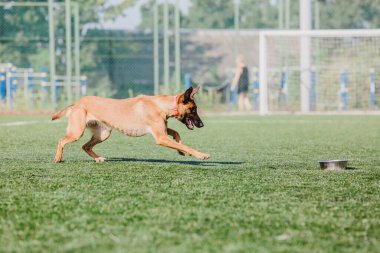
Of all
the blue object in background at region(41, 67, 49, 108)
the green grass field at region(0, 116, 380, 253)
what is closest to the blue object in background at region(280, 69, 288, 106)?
the blue object in background at region(41, 67, 49, 108)

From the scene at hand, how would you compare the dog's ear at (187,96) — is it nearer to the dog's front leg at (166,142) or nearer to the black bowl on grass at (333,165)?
the dog's front leg at (166,142)

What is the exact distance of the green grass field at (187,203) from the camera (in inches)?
154

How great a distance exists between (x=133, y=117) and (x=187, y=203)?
126 inches

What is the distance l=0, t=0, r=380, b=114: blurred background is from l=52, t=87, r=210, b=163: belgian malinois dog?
46.8ft

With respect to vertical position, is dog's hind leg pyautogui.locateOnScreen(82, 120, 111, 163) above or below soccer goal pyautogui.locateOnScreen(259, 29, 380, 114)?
below

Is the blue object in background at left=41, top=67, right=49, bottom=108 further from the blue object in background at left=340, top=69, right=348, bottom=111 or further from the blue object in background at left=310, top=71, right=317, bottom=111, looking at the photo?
the blue object in background at left=340, top=69, right=348, bottom=111

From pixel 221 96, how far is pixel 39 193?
24.5 m

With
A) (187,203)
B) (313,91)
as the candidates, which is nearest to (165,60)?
(313,91)

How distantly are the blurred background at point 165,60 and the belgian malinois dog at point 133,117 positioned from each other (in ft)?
46.8

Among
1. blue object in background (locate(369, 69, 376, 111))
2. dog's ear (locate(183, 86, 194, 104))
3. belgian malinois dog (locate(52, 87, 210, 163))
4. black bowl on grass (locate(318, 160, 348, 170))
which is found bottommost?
black bowl on grass (locate(318, 160, 348, 170))

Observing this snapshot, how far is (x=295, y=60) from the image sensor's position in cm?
2830

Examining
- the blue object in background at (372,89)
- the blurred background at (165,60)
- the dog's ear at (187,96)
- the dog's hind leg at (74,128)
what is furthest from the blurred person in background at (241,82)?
the dog's ear at (187,96)

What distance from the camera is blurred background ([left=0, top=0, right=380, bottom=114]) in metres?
26.0

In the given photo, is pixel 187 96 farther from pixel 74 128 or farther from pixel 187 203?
pixel 187 203
